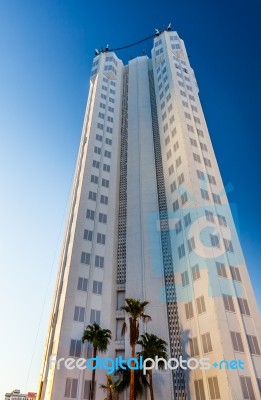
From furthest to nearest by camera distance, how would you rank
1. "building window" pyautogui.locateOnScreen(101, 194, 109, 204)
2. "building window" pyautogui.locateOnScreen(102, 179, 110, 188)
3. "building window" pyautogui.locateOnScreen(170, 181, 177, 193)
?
"building window" pyautogui.locateOnScreen(102, 179, 110, 188)
"building window" pyautogui.locateOnScreen(101, 194, 109, 204)
"building window" pyautogui.locateOnScreen(170, 181, 177, 193)

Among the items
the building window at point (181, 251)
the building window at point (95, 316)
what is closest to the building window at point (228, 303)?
the building window at point (181, 251)

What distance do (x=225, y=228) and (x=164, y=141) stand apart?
26.0m

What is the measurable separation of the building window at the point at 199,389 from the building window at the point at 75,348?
51.9 feet

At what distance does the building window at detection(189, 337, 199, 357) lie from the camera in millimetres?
40906

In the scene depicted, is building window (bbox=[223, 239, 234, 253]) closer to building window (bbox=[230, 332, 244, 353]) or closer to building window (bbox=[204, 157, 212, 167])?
building window (bbox=[230, 332, 244, 353])

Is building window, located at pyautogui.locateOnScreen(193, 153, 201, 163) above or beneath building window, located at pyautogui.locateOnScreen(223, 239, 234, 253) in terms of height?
above

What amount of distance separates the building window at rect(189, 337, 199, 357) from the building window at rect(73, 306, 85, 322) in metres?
15.9

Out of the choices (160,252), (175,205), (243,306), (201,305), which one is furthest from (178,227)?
(243,306)

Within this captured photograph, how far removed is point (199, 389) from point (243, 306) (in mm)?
12036

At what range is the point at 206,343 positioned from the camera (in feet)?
131

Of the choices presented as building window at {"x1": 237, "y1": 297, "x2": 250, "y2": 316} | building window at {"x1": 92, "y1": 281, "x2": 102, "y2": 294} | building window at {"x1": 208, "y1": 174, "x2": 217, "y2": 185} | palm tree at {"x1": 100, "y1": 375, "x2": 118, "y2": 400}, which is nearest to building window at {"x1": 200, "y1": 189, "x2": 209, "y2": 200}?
building window at {"x1": 208, "y1": 174, "x2": 217, "y2": 185}

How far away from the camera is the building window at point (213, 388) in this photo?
35812 millimetres

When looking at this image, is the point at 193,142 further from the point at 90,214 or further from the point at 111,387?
the point at 111,387

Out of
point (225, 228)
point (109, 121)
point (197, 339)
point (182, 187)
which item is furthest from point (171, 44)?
point (197, 339)
